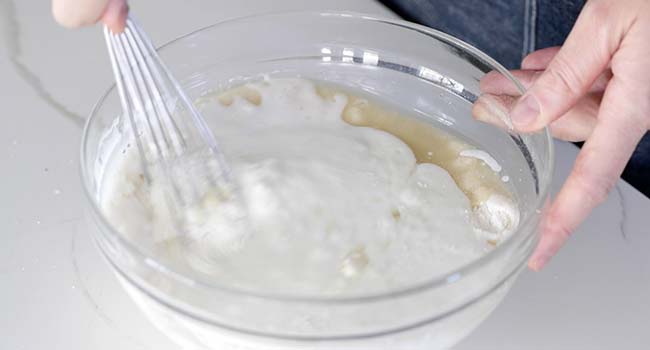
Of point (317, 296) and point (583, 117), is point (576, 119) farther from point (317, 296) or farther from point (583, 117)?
point (317, 296)

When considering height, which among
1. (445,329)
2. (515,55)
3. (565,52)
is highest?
(565,52)

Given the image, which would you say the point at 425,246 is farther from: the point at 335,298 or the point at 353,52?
the point at 353,52

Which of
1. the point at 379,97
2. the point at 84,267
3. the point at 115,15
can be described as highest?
the point at 115,15

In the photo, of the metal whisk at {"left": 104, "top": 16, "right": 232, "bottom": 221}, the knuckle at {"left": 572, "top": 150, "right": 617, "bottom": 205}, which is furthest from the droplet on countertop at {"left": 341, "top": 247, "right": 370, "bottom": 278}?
the knuckle at {"left": 572, "top": 150, "right": 617, "bottom": 205}

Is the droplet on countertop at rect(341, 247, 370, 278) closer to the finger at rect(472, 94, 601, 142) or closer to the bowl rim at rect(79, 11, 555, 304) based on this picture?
the bowl rim at rect(79, 11, 555, 304)

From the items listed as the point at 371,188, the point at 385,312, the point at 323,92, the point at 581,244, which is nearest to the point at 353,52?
the point at 323,92

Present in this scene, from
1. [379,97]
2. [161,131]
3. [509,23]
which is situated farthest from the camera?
[509,23]

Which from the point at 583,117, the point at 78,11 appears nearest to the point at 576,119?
the point at 583,117

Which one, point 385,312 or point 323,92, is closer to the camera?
point 385,312
